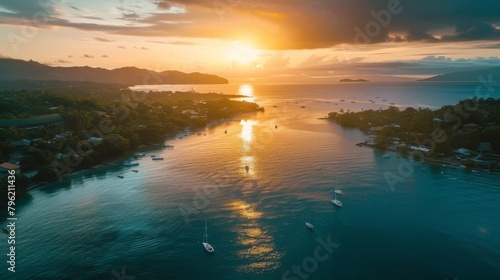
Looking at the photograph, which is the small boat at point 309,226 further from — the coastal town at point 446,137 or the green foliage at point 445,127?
the green foliage at point 445,127

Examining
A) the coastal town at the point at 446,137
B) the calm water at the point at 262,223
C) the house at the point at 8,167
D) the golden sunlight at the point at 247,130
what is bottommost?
the calm water at the point at 262,223

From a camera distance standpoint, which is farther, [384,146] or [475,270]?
[384,146]

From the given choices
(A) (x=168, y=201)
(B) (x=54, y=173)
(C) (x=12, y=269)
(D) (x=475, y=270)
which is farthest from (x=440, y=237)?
(B) (x=54, y=173)

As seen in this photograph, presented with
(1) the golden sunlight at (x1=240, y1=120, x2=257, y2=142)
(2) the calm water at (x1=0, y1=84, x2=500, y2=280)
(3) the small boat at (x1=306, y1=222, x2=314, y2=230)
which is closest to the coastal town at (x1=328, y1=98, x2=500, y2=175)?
(2) the calm water at (x1=0, y1=84, x2=500, y2=280)

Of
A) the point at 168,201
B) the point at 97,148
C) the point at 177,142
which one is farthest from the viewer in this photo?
the point at 177,142

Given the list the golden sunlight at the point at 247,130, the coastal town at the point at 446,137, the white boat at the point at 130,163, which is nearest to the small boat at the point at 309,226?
the coastal town at the point at 446,137

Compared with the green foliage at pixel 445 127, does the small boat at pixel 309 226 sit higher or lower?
lower

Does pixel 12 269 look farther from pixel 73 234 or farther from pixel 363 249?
pixel 363 249
